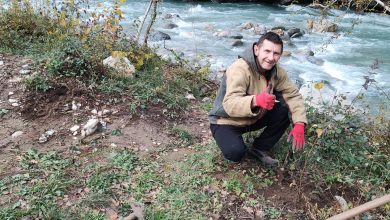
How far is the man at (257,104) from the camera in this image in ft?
10.6

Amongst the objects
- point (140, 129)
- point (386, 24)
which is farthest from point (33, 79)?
point (386, 24)

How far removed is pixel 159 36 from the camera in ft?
36.0

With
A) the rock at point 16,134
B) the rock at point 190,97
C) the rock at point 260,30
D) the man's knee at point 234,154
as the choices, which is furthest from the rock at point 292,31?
the rock at point 16,134

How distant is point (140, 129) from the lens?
4.30 meters

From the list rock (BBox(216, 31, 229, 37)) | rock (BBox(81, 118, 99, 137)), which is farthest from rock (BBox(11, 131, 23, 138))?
rock (BBox(216, 31, 229, 37))

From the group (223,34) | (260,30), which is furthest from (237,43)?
(260,30)

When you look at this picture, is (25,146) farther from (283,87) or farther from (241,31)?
(241,31)

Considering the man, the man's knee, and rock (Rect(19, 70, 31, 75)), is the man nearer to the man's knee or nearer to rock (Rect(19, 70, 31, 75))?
the man's knee

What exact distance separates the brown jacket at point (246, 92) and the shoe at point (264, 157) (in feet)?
1.28

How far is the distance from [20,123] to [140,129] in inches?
50.8

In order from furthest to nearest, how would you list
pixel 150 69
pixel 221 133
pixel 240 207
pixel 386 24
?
pixel 386 24 < pixel 150 69 < pixel 221 133 < pixel 240 207

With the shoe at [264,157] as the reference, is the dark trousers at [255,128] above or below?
above

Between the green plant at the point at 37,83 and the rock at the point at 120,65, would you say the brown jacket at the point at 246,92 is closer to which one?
the rock at the point at 120,65

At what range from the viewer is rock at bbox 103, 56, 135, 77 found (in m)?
5.19
